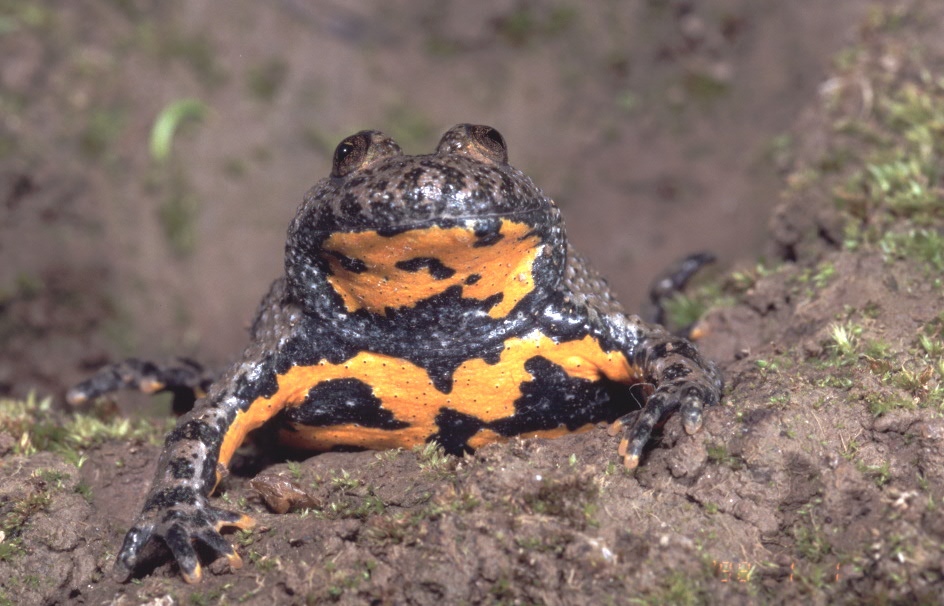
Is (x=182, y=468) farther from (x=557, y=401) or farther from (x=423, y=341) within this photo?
(x=557, y=401)

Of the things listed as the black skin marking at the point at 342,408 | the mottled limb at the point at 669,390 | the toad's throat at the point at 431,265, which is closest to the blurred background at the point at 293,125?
the mottled limb at the point at 669,390

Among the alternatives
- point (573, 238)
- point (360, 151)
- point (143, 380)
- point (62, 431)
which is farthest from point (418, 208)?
point (573, 238)

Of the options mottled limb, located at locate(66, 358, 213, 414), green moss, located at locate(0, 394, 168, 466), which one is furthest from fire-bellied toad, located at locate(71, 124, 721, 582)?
mottled limb, located at locate(66, 358, 213, 414)

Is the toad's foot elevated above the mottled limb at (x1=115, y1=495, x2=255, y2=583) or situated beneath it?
elevated above

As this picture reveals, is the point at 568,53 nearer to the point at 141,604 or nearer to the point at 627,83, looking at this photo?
the point at 627,83

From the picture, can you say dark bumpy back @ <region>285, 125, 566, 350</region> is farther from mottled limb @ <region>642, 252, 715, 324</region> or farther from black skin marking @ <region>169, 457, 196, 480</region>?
mottled limb @ <region>642, 252, 715, 324</region>

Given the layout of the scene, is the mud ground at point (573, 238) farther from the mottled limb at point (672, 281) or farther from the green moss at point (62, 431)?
the mottled limb at point (672, 281)
